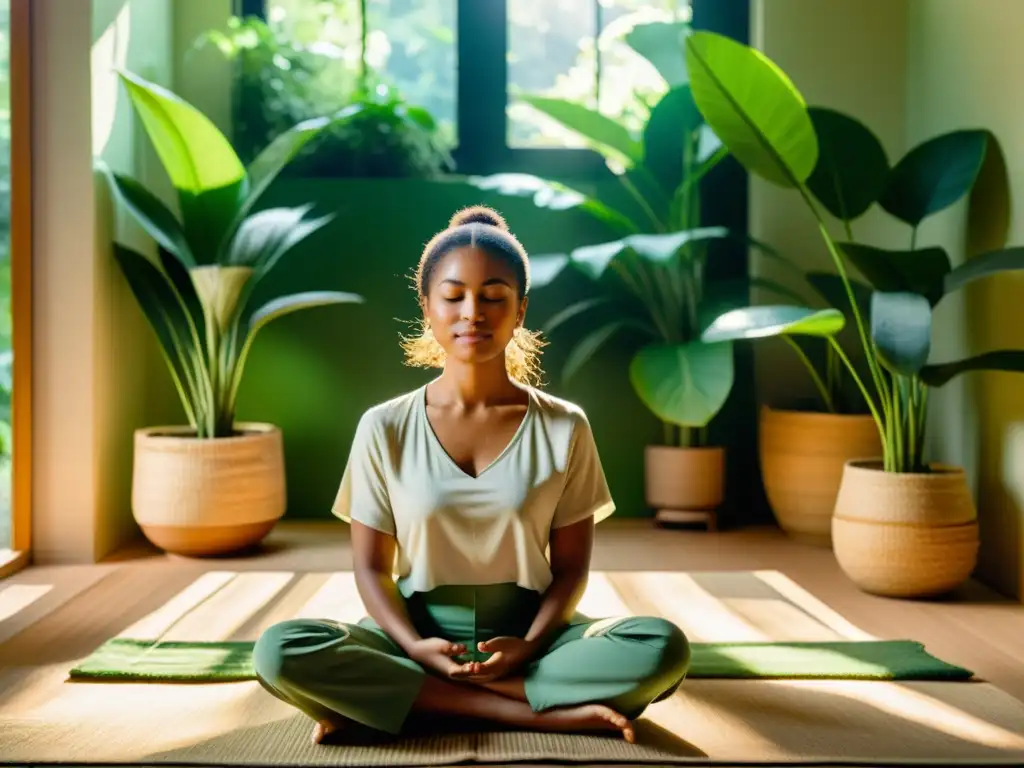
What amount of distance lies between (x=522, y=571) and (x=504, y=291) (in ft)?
1.38

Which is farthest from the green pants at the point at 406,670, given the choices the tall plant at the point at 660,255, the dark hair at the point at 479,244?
the tall plant at the point at 660,255

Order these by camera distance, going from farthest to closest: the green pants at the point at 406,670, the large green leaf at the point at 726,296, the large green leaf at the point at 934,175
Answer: the large green leaf at the point at 726,296 < the large green leaf at the point at 934,175 < the green pants at the point at 406,670

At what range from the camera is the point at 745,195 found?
3.78m

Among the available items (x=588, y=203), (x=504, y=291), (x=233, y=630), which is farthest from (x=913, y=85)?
(x=233, y=630)

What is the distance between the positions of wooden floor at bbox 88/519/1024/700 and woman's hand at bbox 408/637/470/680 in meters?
1.02

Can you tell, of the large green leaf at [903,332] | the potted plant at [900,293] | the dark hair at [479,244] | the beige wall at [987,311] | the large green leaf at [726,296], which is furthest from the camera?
the large green leaf at [726,296]

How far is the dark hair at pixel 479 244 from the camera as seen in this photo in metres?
1.72

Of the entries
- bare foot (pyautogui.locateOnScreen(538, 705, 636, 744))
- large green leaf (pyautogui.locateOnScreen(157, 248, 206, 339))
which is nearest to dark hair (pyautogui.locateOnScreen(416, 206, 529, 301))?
bare foot (pyautogui.locateOnScreen(538, 705, 636, 744))

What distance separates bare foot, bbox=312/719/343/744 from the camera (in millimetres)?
1676

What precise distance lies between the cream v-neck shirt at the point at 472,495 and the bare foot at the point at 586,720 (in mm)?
191

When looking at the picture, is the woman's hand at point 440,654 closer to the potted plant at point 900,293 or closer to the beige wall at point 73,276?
the potted plant at point 900,293

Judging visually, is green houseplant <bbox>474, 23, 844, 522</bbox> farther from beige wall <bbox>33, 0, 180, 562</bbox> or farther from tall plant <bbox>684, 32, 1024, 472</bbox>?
beige wall <bbox>33, 0, 180, 562</bbox>

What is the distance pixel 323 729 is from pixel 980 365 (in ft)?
5.42

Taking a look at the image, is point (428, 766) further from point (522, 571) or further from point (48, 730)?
point (48, 730)
